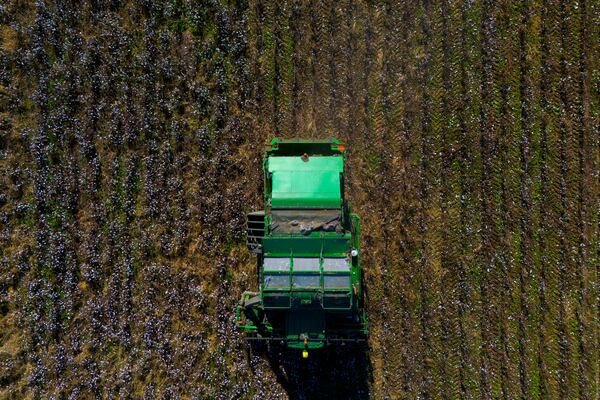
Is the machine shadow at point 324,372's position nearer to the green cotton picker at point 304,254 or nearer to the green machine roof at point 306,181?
the green cotton picker at point 304,254

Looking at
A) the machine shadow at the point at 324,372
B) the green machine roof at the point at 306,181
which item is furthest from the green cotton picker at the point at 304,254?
the machine shadow at the point at 324,372

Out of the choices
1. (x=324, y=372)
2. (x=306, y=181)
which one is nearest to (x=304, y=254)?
(x=306, y=181)

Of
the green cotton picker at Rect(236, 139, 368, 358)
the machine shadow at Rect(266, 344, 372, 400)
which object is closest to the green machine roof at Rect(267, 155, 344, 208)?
the green cotton picker at Rect(236, 139, 368, 358)

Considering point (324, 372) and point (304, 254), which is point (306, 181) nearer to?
point (304, 254)

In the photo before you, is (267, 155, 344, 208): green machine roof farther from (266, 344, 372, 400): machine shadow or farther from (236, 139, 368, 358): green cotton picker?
(266, 344, 372, 400): machine shadow

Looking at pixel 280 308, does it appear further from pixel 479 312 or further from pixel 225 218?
pixel 479 312

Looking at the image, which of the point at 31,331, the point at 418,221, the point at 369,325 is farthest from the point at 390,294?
the point at 31,331
